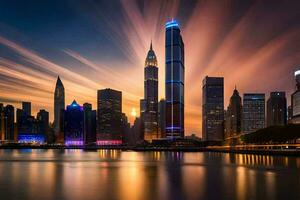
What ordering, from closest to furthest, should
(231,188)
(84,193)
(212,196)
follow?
(212,196) < (84,193) < (231,188)

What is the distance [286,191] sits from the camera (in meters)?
43.3

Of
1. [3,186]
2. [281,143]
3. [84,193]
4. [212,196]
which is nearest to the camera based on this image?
[212,196]

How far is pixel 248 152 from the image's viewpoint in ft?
635

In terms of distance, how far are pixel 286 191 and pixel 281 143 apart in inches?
6026

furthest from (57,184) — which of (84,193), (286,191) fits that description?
(286,191)

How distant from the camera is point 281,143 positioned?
188625mm

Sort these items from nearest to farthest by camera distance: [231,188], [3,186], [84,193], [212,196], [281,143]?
[212,196] < [84,193] < [231,188] < [3,186] < [281,143]

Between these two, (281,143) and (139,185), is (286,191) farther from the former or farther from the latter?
(281,143)

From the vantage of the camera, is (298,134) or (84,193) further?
(298,134)

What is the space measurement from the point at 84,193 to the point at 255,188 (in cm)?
1892

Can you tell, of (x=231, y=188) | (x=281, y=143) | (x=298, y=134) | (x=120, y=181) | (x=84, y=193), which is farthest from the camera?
(x=281, y=143)

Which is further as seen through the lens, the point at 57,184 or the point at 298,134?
the point at 298,134

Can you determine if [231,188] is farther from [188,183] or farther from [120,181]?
[120,181]

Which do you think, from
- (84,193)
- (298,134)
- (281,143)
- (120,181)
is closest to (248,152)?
(281,143)
